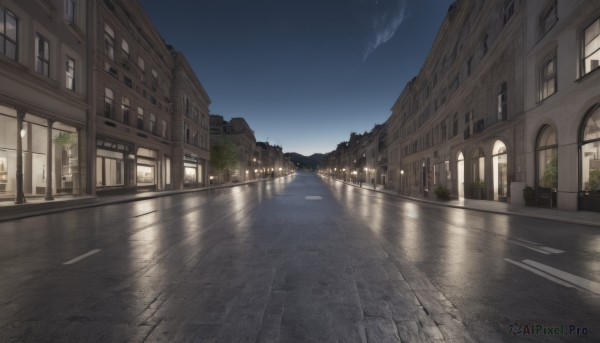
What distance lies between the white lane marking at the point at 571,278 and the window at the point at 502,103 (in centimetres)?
1789

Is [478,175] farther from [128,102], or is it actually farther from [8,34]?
[128,102]

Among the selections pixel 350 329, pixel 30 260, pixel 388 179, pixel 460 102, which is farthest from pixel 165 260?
pixel 388 179

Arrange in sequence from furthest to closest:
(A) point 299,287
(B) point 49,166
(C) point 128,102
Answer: (C) point 128,102
(B) point 49,166
(A) point 299,287

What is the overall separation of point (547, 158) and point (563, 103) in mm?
3214

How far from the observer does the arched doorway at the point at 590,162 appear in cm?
1204

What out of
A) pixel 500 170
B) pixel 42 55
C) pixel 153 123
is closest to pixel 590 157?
pixel 500 170

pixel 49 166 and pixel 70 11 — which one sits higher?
pixel 70 11

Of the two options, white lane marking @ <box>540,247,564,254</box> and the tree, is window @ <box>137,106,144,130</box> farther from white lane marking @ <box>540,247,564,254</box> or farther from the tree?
A: white lane marking @ <box>540,247,564,254</box>

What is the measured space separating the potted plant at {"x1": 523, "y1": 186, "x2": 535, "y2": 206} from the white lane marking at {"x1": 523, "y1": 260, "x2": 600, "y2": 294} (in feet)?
42.9

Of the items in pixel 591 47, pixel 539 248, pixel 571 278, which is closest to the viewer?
pixel 571 278

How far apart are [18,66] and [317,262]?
19647mm

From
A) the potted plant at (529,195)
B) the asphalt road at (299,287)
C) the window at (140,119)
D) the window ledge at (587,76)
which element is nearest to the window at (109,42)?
the window at (140,119)

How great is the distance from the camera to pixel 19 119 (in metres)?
14.1

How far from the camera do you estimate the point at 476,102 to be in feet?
72.8
